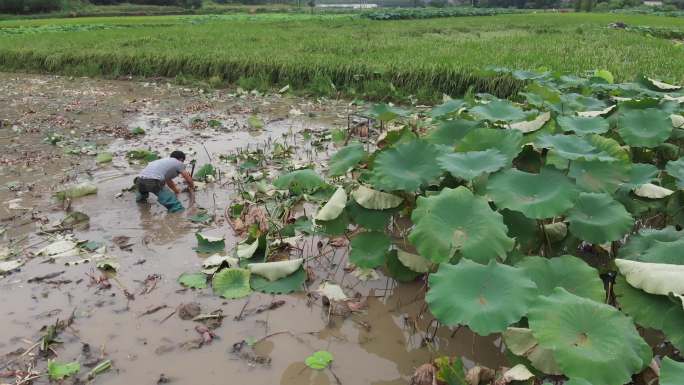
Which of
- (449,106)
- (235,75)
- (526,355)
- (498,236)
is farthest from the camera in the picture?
(235,75)

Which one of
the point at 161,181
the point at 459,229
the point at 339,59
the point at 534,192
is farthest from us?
the point at 339,59

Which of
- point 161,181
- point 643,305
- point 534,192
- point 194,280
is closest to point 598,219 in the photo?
point 534,192

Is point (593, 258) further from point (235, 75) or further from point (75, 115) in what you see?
point (235, 75)

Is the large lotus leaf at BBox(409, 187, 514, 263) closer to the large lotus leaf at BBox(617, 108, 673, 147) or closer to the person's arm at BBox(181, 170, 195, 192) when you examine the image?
the large lotus leaf at BBox(617, 108, 673, 147)

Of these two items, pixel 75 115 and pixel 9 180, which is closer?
pixel 9 180

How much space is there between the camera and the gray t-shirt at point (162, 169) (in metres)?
5.21

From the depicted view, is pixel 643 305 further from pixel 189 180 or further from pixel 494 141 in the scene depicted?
pixel 189 180

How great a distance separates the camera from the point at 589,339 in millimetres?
2111

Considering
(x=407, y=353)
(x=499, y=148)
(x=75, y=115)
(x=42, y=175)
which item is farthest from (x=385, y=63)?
(x=407, y=353)

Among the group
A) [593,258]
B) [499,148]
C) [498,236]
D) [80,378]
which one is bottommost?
[80,378]

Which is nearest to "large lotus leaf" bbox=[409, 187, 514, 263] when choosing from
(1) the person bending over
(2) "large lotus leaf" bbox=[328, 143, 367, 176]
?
(2) "large lotus leaf" bbox=[328, 143, 367, 176]

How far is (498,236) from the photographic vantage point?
105 inches

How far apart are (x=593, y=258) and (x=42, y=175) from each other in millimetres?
5977

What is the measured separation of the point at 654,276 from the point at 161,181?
4355 millimetres
